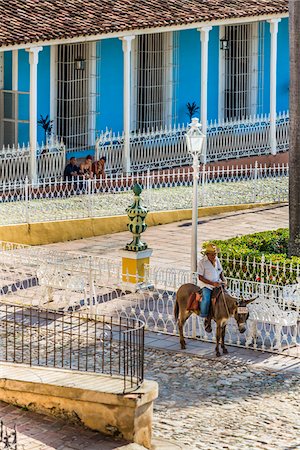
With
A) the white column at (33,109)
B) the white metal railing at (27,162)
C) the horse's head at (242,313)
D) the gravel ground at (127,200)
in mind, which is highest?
the white column at (33,109)

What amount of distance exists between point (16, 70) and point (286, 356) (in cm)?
1073

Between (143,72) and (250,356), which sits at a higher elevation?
(143,72)

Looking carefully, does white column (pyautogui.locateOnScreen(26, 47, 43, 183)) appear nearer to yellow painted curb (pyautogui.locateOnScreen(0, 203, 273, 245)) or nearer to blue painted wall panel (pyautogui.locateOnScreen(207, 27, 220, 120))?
yellow painted curb (pyautogui.locateOnScreen(0, 203, 273, 245))

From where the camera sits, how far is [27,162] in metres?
23.9

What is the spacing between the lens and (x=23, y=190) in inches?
915

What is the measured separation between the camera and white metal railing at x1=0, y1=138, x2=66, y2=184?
77.2 ft

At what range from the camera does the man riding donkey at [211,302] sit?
15961 millimetres

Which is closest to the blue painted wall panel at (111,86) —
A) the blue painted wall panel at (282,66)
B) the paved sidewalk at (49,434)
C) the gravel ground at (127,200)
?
the gravel ground at (127,200)

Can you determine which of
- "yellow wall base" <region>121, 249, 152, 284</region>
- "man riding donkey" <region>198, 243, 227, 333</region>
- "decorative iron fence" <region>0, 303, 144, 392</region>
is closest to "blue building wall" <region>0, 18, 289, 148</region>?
"yellow wall base" <region>121, 249, 152, 284</region>

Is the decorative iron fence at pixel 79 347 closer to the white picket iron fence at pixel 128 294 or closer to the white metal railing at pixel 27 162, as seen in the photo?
the white picket iron fence at pixel 128 294

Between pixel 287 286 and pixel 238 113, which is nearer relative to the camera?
pixel 287 286

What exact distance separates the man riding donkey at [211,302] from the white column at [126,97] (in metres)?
9.27

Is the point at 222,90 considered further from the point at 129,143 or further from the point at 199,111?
the point at 129,143

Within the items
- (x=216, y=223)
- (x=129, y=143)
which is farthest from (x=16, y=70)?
(x=216, y=223)
